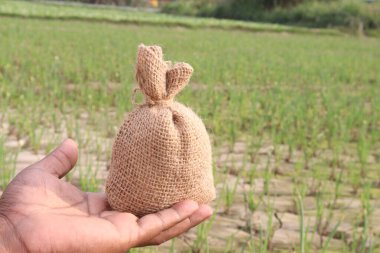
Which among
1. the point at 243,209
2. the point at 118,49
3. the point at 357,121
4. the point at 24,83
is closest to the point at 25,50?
the point at 118,49

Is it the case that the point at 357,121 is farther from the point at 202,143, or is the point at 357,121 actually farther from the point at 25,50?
the point at 25,50

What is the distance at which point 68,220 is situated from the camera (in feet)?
4.50

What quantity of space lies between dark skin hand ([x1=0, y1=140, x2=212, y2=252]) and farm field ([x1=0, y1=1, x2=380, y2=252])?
26cm

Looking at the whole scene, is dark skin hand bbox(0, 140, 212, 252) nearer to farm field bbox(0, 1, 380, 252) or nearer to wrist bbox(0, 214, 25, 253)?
wrist bbox(0, 214, 25, 253)

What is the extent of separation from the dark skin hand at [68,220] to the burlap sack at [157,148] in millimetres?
57

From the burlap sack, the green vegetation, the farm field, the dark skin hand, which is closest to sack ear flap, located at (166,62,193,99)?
the burlap sack

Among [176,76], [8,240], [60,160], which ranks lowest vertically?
[8,240]

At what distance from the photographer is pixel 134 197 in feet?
4.87

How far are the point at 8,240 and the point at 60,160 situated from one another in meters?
0.35

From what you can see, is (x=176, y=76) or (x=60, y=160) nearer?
(x=176, y=76)

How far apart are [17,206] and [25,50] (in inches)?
256

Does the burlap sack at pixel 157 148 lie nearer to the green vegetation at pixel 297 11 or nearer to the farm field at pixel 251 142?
the farm field at pixel 251 142

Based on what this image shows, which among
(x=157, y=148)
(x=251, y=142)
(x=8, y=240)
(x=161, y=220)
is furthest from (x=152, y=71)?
(x=251, y=142)

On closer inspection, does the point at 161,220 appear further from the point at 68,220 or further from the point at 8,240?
the point at 8,240
